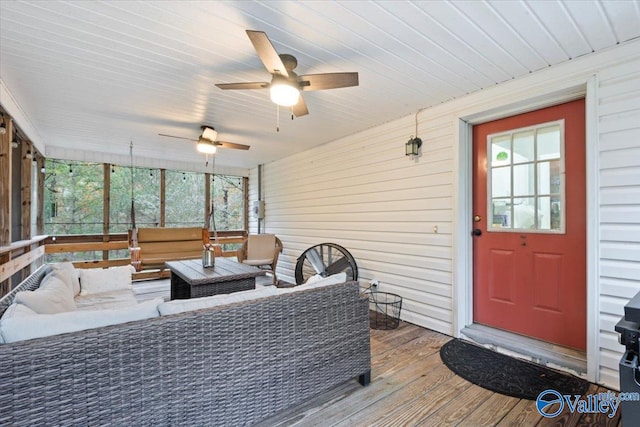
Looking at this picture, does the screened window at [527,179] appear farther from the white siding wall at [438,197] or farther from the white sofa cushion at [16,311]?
the white sofa cushion at [16,311]

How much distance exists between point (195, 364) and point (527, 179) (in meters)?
2.98

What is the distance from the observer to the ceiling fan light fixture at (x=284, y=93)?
6.64ft

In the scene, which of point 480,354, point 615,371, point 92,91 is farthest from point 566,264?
point 92,91

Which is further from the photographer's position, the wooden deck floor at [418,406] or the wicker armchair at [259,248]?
the wicker armchair at [259,248]

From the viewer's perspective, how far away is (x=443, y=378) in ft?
7.11

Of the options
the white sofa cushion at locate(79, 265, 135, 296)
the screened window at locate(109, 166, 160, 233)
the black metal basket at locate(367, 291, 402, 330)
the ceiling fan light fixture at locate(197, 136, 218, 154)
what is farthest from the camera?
the screened window at locate(109, 166, 160, 233)

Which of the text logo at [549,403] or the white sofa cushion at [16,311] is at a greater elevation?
the white sofa cushion at [16,311]

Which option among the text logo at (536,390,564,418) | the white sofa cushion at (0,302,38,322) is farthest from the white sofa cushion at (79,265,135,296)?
the text logo at (536,390,564,418)

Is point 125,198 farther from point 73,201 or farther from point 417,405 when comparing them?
point 417,405

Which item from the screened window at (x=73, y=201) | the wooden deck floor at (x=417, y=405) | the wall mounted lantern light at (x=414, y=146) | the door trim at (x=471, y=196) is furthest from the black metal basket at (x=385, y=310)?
the screened window at (x=73, y=201)

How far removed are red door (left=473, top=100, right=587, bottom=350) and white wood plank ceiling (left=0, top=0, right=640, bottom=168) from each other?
1.79ft

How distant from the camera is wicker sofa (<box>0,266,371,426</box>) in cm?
Answer: 108

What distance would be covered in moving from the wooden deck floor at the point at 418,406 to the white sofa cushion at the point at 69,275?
2.02 m

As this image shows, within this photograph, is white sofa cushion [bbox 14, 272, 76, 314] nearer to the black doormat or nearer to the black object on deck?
the black object on deck
